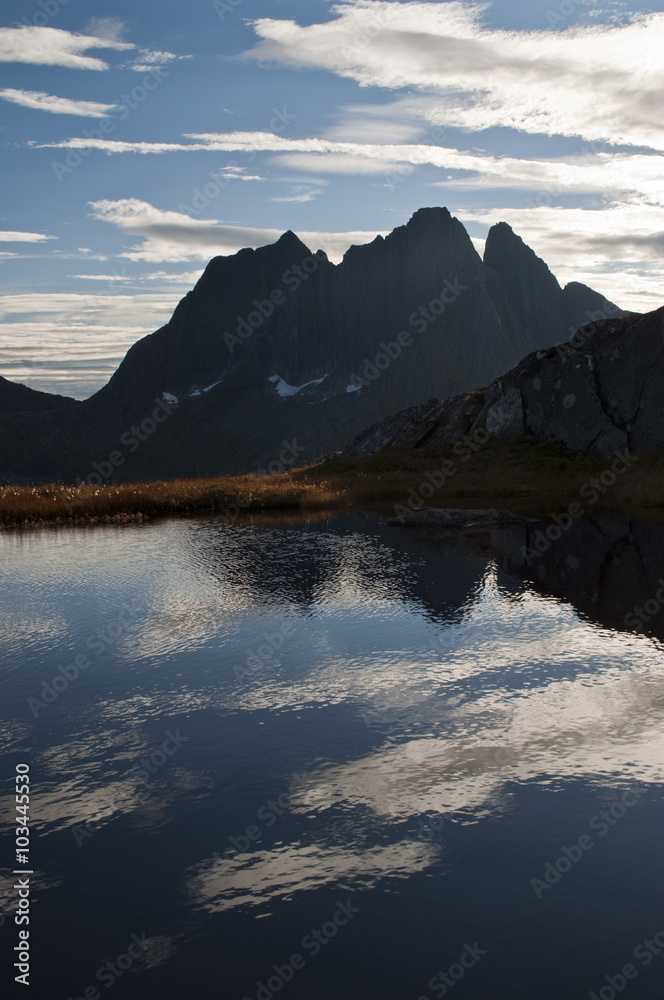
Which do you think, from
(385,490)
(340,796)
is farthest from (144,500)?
(340,796)

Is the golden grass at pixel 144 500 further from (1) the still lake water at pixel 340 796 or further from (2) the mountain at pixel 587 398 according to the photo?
(1) the still lake water at pixel 340 796

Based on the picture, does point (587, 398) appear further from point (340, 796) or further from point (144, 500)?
point (340, 796)

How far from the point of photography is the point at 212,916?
6090 mm

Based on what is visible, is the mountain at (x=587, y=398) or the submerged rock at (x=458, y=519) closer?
the submerged rock at (x=458, y=519)

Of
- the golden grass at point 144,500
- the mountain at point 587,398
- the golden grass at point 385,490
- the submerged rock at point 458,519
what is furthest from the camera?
the mountain at point 587,398

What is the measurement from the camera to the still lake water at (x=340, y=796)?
18.5 feet

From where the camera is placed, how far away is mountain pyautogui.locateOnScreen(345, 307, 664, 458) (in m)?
43.4

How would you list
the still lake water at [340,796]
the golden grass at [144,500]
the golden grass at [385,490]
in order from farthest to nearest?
the golden grass at [385,490], the golden grass at [144,500], the still lake water at [340,796]

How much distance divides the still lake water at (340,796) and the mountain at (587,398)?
99.6 feet

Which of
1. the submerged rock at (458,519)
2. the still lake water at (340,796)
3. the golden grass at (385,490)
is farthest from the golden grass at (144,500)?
the still lake water at (340,796)

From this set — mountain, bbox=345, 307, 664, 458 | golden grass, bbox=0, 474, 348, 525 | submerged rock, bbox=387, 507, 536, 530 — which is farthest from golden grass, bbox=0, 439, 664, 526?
submerged rock, bbox=387, 507, 536, 530

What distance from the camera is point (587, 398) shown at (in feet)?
150

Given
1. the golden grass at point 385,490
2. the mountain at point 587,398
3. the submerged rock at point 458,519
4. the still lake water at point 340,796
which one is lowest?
the still lake water at point 340,796

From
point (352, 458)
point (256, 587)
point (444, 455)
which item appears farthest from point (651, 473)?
point (256, 587)
